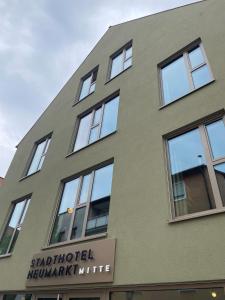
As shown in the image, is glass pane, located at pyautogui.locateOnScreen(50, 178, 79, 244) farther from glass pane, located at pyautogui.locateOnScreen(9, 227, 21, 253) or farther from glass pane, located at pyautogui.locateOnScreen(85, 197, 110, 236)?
glass pane, located at pyautogui.locateOnScreen(9, 227, 21, 253)

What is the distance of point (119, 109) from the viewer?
29.9 feet

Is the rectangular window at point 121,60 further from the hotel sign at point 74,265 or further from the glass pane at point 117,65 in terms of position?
the hotel sign at point 74,265

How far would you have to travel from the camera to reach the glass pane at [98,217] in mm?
7027

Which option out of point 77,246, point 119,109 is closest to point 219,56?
point 119,109

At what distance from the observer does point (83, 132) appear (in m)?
10.8

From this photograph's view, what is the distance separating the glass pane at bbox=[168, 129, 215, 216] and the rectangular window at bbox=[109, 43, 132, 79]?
17.5 feet

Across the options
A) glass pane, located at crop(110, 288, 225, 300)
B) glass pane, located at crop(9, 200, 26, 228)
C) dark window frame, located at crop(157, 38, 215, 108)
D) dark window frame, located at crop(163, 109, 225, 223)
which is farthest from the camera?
glass pane, located at crop(9, 200, 26, 228)

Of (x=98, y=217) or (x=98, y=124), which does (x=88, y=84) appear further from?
(x=98, y=217)

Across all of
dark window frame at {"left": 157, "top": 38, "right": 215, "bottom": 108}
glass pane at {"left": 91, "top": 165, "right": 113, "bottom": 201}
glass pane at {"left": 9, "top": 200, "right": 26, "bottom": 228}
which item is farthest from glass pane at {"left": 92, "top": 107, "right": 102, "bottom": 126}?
glass pane at {"left": 9, "top": 200, "right": 26, "bottom": 228}

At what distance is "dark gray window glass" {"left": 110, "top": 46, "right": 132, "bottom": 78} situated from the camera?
11.0m

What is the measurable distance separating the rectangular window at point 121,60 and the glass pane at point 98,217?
5.81 m

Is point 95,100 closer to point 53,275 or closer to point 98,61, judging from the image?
point 98,61

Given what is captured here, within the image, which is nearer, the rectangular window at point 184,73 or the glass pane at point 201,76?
the glass pane at point 201,76

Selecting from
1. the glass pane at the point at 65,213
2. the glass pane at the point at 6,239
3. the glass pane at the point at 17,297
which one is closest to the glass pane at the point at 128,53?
the glass pane at the point at 65,213
